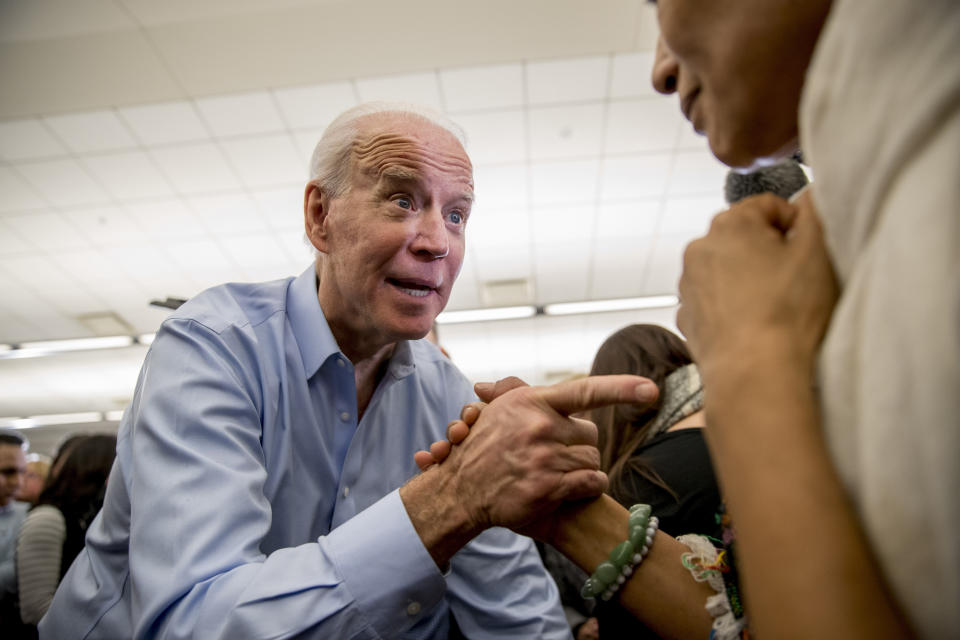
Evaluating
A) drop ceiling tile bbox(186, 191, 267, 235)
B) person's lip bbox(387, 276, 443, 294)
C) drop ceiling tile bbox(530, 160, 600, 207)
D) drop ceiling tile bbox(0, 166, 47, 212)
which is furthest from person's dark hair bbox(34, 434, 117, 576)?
drop ceiling tile bbox(530, 160, 600, 207)

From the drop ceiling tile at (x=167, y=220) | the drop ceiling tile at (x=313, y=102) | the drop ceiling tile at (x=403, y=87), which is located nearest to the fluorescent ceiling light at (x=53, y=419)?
the drop ceiling tile at (x=167, y=220)

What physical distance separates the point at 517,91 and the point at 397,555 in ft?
10.1

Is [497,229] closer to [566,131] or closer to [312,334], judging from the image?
[566,131]

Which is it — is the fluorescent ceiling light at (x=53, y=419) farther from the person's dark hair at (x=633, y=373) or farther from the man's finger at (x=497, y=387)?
the man's finger at (x=497, y=387)

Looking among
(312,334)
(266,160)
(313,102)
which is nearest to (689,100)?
(312,334)

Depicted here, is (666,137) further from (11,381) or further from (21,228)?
(11,381)

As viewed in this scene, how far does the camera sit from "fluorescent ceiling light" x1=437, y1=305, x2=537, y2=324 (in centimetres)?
611

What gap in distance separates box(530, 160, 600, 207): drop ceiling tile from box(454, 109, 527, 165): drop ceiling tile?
22 centimetres

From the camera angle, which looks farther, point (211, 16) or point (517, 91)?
point (517, 91)

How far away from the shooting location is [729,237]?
50 cm

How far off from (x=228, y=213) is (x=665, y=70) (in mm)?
4269

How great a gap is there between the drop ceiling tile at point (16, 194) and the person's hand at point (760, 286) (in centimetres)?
477

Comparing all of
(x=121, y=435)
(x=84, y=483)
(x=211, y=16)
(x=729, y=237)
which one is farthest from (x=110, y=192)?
(x=729, y=237)

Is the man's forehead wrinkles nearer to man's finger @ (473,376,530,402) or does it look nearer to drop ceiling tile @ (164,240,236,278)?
man's finger @ (473,376,530,402)
